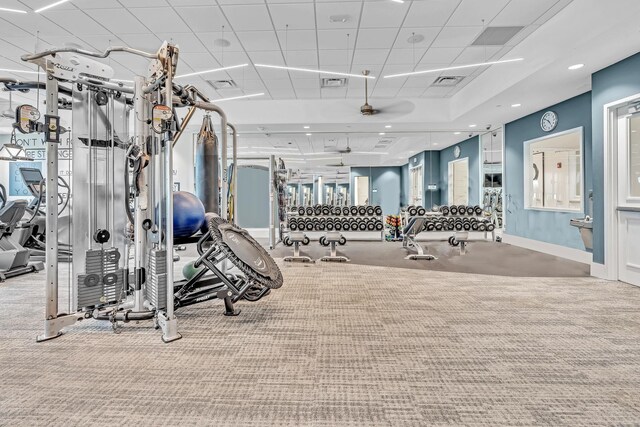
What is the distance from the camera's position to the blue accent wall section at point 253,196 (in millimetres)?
9039

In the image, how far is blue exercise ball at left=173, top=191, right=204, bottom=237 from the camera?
3.27m

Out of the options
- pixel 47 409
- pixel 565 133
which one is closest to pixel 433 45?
pixel 565 133

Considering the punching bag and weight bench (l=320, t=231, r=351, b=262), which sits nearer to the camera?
the punching bag

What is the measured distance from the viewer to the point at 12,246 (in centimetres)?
486

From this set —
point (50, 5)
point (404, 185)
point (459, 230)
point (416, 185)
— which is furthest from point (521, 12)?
point (404, 185)

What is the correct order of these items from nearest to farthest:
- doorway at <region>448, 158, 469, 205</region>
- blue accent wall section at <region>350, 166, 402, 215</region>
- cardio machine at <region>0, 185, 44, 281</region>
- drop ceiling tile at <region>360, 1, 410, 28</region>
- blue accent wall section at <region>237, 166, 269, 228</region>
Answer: drop ceiling tile at <region>360, 1, 410, 28</region>, cardio machine at <region>0, 185, 44, 281</region>, blue accent wall section at <region>237, 166, 269, 228</region>, doorway at <region>448, 158, 469, 205</region>, blue accent wall section at <region>350, 166, 402, 215</region>

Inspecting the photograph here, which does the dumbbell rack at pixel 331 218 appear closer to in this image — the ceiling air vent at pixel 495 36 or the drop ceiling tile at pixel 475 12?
the ceiling air vent at pixel 495 36

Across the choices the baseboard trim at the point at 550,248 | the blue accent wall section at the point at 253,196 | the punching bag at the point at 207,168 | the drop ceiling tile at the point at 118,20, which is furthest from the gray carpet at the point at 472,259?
the drop ceiling tile at the point at 118,20

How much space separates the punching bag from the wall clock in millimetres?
6123

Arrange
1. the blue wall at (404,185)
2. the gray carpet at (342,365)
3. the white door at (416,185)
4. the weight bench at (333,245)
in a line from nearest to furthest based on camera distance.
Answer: the gray carpet at (342,365) → the weight bench at (333,245) → the white door at (416,185) → the blue wall at (404,185)

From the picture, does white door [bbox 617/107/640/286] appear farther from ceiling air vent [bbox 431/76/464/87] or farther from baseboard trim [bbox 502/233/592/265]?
ceiling air vent [bbox 431/76/464/87]

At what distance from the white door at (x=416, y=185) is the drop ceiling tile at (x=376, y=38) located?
8243 mm

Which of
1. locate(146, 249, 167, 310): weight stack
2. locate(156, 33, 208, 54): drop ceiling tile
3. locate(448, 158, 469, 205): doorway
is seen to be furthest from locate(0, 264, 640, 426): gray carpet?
locate(448, 158, 469, 205): doorway

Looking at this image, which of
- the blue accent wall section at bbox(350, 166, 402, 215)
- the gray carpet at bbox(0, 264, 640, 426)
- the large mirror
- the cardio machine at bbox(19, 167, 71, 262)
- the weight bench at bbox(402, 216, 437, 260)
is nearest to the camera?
the gray carpet at bbox(0, 264, 640, 426)
